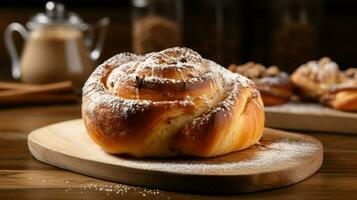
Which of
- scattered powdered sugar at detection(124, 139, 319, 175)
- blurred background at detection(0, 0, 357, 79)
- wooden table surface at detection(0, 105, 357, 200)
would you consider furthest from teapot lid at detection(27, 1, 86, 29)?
scattered powdered sugar at detection(124, 139, 319, 175)

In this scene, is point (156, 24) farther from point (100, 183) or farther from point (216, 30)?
point (100, 183)

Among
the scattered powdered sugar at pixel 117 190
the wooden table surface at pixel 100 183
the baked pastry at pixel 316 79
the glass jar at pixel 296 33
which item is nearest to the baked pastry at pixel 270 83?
the baked pastry at pixel 316 79

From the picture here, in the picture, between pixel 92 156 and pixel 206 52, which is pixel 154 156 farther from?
pixel 206 52

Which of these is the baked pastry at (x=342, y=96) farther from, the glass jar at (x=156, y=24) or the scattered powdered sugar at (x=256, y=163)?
the glass jar at (x=156, y=24)

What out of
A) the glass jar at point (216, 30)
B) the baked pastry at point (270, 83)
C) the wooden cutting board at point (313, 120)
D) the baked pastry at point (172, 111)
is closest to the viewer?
the baked pastry at point (172, 111)

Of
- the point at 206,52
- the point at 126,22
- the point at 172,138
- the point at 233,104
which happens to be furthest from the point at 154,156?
the point at 126,22
